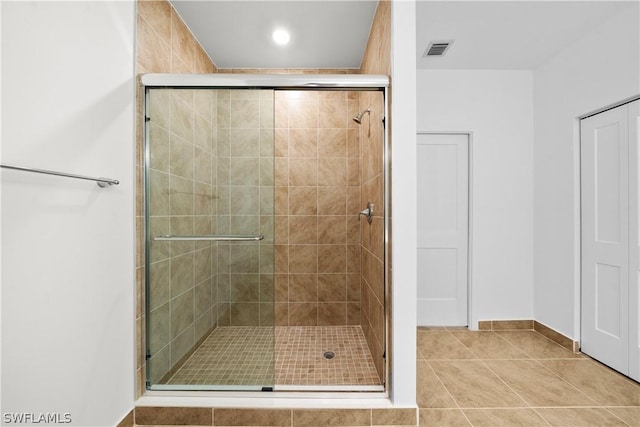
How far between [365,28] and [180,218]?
1.88 metres

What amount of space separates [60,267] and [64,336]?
0.27m

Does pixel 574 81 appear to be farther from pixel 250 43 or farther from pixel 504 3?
pixel 250 43

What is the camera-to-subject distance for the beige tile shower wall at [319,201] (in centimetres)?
275

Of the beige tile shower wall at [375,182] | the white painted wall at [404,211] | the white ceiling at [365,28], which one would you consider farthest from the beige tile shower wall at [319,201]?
the white painted wall at [404,211]

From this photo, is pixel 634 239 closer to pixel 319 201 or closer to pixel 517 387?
pixel 517 387

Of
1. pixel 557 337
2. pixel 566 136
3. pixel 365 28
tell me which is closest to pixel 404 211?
pixel 365 28

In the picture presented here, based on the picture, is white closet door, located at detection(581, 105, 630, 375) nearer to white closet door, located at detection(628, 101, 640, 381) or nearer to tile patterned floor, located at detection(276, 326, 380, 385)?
white closet door, located at detection(628, 101, 640, 381)

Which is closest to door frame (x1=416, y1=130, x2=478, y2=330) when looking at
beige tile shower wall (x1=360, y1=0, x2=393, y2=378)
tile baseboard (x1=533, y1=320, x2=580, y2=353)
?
tile baseboard (x1=533, y1=320, x2=580, y2=353)

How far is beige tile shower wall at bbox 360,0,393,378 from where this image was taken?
1735 millimetres

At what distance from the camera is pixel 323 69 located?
114 inches

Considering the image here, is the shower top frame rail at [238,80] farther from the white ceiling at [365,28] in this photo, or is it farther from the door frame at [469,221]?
the door frame at [469,221]

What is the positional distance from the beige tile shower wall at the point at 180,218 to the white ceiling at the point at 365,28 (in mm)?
852

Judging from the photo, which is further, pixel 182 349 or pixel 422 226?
pixel 422 226

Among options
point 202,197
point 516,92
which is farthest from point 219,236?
point 516,92
